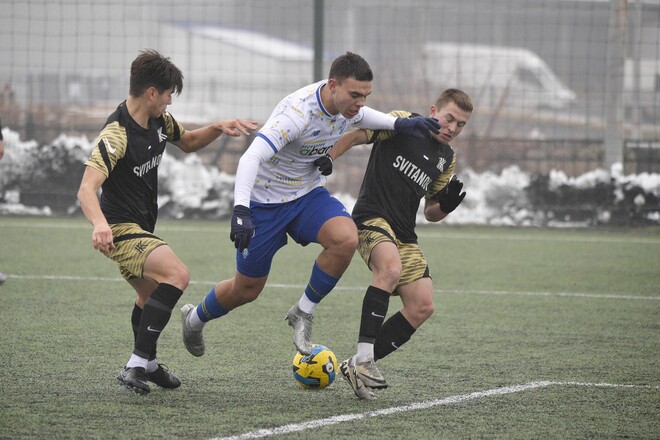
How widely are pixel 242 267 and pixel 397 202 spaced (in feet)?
3.20

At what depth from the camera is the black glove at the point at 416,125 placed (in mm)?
6078

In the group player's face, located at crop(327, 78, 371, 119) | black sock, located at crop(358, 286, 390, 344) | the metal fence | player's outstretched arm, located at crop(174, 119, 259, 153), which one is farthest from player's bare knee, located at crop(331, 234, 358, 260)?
the metal fence

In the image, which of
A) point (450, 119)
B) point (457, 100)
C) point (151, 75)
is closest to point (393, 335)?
point (450, 119)

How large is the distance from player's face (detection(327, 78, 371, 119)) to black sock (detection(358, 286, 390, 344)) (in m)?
0.98

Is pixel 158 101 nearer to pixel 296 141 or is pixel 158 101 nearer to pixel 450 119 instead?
pixel 296 141

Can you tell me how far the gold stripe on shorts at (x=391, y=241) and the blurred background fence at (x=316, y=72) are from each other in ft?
28.9

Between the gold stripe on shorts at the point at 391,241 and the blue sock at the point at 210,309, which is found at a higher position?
the gold stripe on shorts at the point at 391,241

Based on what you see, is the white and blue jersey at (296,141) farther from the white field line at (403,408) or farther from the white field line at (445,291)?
the white field line at (445,291)

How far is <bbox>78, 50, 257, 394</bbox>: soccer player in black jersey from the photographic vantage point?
5422 millimetres

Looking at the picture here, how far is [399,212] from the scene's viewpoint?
6230 millimetres

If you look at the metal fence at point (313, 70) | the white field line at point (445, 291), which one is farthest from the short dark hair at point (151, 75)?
the metal fence at point (313, 70)

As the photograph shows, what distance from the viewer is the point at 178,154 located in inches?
603

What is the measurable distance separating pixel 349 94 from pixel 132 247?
1398mm

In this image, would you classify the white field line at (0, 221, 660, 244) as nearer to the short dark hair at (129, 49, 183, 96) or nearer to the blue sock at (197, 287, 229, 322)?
the blue sock at (197, 287, 229, 322)
